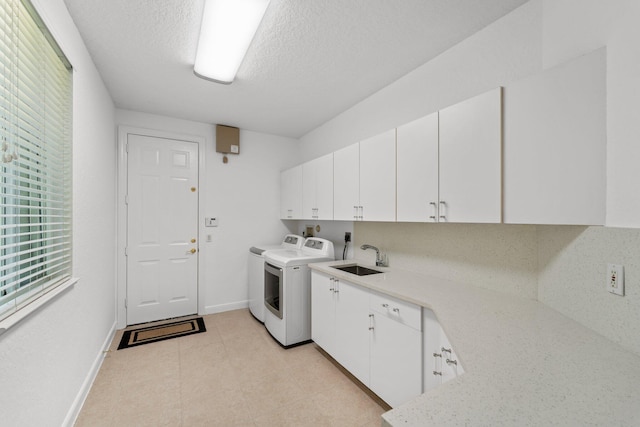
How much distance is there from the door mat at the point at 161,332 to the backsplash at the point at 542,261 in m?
2.40

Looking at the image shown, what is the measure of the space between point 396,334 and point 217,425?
130cm

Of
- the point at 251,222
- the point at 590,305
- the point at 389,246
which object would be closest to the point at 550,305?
the point at 590,305

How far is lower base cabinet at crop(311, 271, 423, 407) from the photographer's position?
161 cm

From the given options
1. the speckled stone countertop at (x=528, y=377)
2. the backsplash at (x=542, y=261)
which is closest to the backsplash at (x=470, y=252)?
the backsplash at (x=542, y=261)

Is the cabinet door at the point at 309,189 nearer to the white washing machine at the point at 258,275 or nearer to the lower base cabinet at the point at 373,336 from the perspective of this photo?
the white washing machine at the point at 258,275

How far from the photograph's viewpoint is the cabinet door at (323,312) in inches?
93.2

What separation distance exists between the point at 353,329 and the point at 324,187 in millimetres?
1455

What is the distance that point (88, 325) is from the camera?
198 centimetres

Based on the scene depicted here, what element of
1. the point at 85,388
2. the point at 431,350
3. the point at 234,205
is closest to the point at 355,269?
the point at 431,350

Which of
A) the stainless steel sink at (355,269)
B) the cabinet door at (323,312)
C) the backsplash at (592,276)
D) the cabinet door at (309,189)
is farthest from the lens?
the cabinet door at (309,189)

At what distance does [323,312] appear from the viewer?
2.49m

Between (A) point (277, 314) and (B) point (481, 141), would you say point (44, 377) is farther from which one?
(B) point (481, 141)

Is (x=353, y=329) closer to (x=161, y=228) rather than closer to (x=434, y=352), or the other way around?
(x=434, y=352)

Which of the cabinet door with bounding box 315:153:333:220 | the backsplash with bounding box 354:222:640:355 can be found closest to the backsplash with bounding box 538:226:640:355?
the backsplash with bounding box 354:222:640:355
